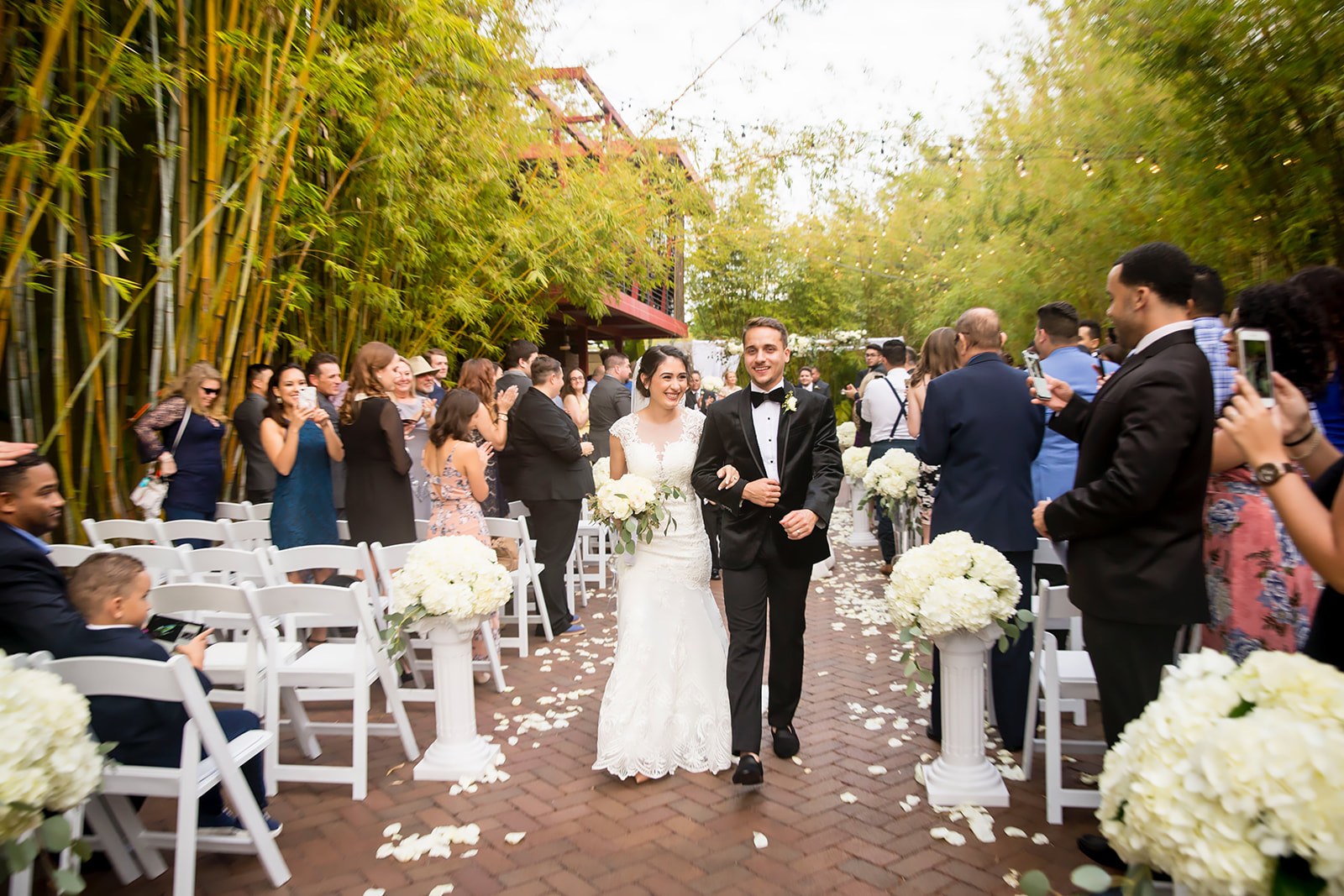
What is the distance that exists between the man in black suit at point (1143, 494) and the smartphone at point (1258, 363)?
0.65m

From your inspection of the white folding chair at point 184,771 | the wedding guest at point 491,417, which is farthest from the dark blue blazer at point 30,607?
the wedding guest at point 491,417

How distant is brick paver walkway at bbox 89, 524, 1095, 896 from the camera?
3.05 m

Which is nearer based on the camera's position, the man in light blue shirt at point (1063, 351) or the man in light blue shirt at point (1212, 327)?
the man in light blue shirt at point (1212, 327)

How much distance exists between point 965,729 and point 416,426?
4.27 metres

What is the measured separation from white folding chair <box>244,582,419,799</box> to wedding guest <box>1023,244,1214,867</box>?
2839 millimetres

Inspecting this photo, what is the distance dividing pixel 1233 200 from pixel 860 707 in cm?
411

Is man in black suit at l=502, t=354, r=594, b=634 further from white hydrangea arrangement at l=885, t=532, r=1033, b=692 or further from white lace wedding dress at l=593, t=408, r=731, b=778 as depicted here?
white hydrangea arrangement at l=885, t=532, r=1033, b=692

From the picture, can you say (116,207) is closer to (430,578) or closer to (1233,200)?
(430,578)

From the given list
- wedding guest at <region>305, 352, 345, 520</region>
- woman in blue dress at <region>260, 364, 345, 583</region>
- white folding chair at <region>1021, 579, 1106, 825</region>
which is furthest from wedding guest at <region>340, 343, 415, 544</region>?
white folding chair at <region>1021, 579, 1106, 825</region>

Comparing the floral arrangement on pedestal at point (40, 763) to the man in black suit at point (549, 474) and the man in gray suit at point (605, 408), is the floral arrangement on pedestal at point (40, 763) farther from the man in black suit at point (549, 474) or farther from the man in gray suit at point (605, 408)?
the man in gray suit at point (605, 408)

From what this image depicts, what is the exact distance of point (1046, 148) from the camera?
955 cm

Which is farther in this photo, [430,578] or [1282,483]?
[430,578]

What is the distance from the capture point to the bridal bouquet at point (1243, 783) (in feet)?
4.12

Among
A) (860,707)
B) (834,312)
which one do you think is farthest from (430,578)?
(834,312)
